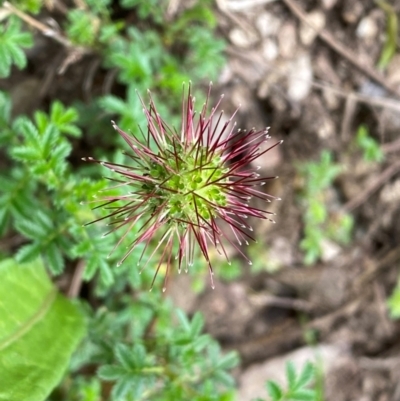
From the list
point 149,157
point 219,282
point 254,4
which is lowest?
point 149,157

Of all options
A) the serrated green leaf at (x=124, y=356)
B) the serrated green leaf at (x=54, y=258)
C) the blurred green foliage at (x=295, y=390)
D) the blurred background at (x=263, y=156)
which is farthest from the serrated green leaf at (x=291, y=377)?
the serrated green leaf at (x=54, y=258)

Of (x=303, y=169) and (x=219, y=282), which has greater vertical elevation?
(x=303, y=169)

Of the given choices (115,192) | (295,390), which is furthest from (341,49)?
(295,390)

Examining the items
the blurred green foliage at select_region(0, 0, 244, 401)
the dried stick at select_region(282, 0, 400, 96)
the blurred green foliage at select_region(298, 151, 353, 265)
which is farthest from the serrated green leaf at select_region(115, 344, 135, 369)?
the dried stick at select_region(282, 0, 400, 96)

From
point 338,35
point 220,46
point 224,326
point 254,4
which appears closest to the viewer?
point 220,46

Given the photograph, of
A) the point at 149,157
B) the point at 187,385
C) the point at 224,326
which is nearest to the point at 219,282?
the point at 224,326

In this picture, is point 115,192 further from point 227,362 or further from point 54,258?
point 227,362

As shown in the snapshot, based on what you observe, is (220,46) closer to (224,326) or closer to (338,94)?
(338,94)

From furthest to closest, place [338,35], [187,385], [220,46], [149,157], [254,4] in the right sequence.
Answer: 1. [338,35]
2. [254,4]
3. [220,46]
4. [187,385]
5. [149,157]
